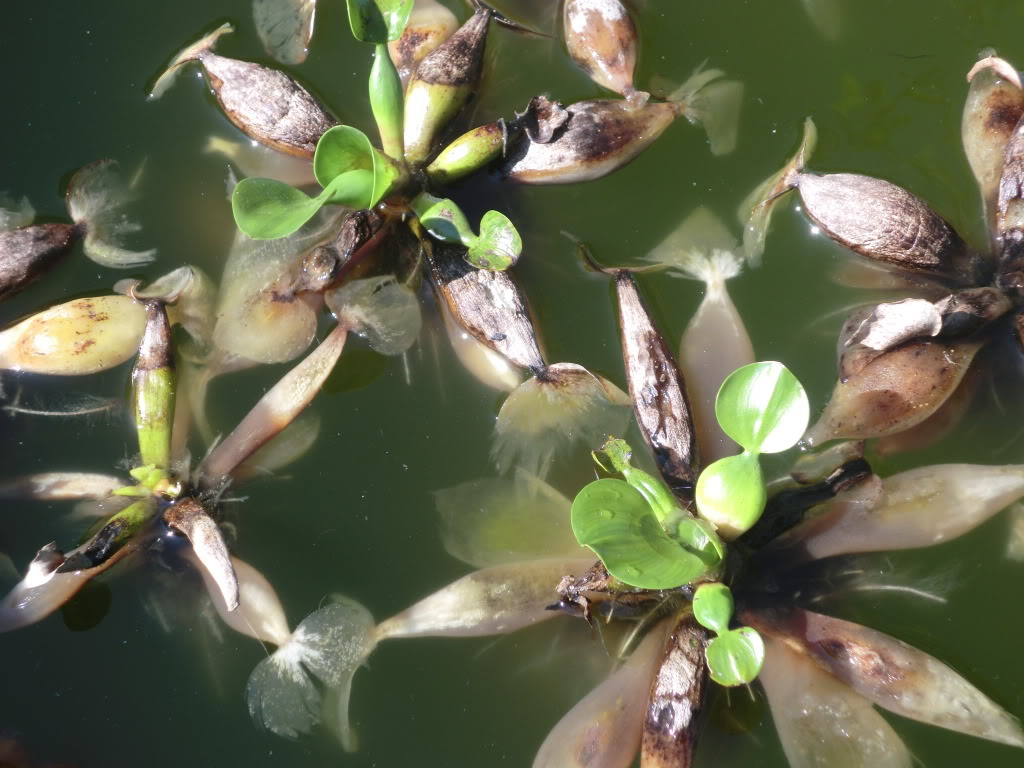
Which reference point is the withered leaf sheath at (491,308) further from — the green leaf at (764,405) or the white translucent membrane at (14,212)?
the white translucent membrane at (14,212)

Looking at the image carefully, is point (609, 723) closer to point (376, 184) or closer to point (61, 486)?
point (376, 184)

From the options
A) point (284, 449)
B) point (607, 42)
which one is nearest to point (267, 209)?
point (284, 449)

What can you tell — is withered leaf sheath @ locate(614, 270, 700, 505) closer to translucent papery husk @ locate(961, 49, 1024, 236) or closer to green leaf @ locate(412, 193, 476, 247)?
green leaf @ locate(412, 193, 476, 247)

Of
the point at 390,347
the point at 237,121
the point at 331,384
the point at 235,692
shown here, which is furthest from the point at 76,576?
the point at 237,121

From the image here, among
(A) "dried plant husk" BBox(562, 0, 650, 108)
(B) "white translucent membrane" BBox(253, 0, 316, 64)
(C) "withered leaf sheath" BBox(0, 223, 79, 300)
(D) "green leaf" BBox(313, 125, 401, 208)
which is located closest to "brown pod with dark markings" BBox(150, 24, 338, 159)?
(B) "white translucent membrane" BBox(253, 0, 316, 64)

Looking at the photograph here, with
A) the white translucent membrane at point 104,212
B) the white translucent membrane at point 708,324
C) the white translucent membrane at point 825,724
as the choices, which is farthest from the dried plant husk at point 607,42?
the white translucent membrane at point 825,724
